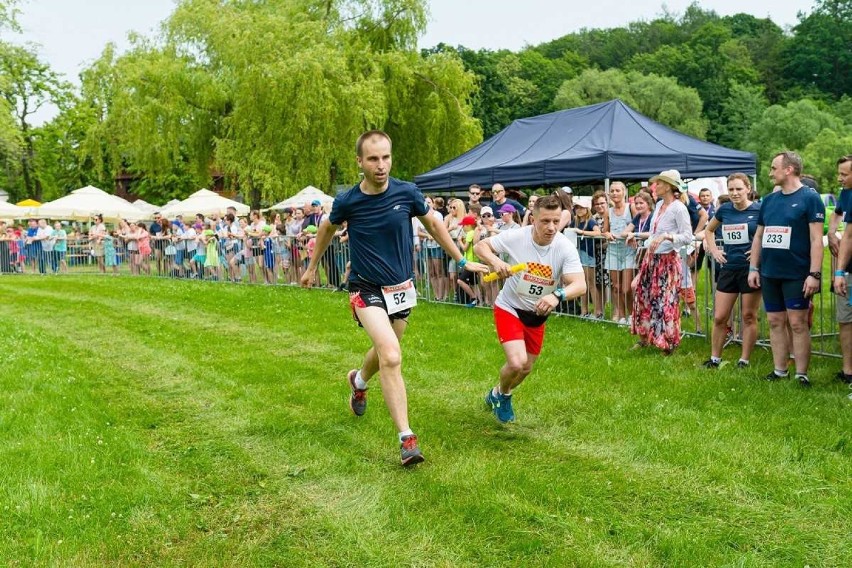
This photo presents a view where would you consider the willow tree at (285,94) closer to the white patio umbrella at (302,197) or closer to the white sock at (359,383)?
the white patio umbrella at (302,197)

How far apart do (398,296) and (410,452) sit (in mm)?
1135

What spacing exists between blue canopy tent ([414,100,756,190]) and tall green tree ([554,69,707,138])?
51279mm

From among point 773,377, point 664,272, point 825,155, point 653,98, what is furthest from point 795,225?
point 653,98

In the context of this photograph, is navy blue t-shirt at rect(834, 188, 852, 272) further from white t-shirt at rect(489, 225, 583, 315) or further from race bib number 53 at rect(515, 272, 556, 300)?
race bib number 53 at rect(515, 272, 556, 300)

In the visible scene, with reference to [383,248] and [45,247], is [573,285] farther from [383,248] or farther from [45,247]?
[45,247]

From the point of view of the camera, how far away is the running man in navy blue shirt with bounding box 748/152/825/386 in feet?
23.2

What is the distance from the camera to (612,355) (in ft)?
28.9

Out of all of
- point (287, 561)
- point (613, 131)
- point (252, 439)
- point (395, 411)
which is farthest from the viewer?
point (613, 131)

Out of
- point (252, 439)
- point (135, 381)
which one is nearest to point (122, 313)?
point (135, 381)

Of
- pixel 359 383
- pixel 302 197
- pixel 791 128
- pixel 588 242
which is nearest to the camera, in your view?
pixel 359 383

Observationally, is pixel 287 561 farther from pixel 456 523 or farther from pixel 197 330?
pixel 197 330

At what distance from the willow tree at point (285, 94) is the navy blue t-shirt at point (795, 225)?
2038 cm

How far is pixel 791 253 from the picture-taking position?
7203 millimetres

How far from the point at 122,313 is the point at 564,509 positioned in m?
10.9
